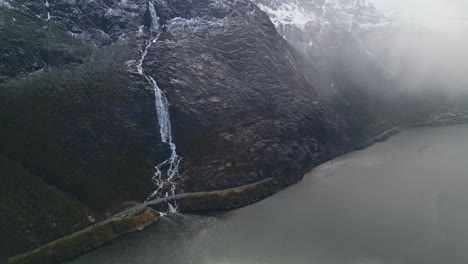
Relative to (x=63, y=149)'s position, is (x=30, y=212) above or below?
below

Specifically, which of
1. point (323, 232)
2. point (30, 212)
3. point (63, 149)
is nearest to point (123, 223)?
point (30, 212)

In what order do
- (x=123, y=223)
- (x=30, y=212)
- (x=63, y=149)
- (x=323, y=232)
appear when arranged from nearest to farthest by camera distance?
(x=323, y=232) < (x=30, y=212) < (x=123, y=223) < (x=63, y=149)

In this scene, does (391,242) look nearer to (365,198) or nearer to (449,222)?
(449,222)

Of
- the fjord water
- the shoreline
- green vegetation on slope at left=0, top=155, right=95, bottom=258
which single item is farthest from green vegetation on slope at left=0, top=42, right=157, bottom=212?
the fjord water

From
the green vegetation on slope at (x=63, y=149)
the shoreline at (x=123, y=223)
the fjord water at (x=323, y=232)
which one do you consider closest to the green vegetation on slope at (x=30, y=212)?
the shoreline at (x=123, y=223)

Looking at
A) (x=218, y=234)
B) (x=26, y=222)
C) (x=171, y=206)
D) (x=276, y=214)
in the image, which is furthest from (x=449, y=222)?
(x=26, y=222)

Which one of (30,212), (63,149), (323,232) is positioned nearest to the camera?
(323,232)

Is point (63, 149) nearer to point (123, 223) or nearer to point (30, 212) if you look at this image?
point (30, 212)

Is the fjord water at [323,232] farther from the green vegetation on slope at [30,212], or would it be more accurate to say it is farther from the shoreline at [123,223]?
the green vegetation on slope at [30,212]
